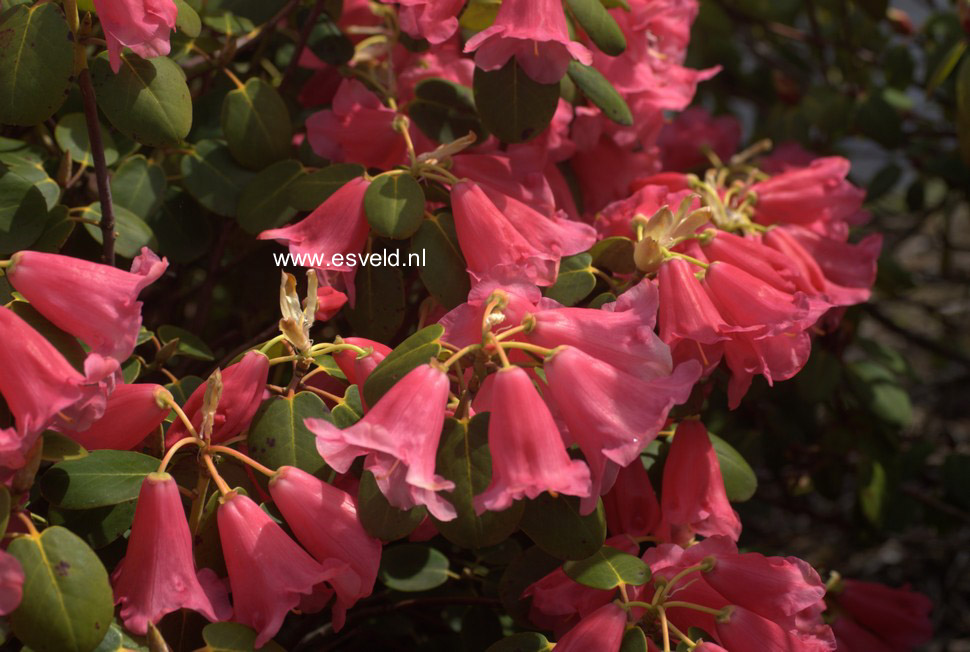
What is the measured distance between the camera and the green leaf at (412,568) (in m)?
1.11

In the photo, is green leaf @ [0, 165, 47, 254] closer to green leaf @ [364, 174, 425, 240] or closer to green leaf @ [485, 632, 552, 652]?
green leaf @ [364, 174, 425, 240]

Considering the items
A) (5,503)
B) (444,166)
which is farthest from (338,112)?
(5,503)

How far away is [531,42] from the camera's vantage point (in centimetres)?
104

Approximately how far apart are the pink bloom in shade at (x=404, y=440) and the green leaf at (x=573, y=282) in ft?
0.89

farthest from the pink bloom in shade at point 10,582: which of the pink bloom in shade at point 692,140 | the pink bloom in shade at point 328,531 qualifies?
the pink bloom in shade at point 692,140

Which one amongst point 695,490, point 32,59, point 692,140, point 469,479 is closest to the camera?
point 469,479

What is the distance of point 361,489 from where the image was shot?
837 mm

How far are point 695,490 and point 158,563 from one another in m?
0.53

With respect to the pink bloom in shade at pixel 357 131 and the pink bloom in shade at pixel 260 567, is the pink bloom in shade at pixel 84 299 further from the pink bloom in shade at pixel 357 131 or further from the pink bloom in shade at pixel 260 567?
the pink bloom in shade at pixel 357 131

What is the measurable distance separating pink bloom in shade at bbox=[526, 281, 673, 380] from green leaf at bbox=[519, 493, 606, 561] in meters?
0.13

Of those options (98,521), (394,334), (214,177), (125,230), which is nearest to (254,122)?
(214,177)

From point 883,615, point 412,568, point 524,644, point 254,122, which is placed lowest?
point 883,615

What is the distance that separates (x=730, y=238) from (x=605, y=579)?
A: 0.41 meters

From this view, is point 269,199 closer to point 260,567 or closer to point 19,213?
point 19,213
